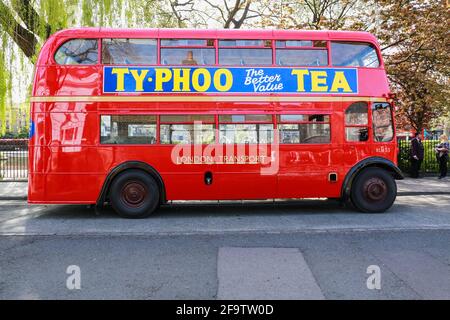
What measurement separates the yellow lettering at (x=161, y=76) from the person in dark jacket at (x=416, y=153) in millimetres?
10502

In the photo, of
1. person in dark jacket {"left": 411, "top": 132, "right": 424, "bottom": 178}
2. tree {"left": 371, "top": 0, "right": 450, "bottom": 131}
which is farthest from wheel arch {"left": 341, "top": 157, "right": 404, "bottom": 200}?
tree {"left": 371, "top": 0, "right": 450, "bottom": 131}

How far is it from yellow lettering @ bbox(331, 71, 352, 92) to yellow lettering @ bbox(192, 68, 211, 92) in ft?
8.75

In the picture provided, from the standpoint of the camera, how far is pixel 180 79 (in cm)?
747

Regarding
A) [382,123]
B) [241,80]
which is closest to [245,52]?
[241,80]

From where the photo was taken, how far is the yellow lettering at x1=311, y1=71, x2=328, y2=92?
767 centimetres

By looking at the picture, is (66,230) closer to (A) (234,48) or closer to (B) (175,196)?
(B) (175,196)

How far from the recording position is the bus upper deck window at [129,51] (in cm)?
739

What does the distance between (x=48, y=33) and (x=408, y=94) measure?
1441cm

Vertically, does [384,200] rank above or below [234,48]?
below

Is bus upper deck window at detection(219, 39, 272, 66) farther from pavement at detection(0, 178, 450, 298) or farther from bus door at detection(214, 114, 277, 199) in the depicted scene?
pavement at detection(0, 178, 450, 298)

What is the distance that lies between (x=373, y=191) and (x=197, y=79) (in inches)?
176

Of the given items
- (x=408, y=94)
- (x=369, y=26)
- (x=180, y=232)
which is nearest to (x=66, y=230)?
(x=180, y=232)

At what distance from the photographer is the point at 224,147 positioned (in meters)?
7.55

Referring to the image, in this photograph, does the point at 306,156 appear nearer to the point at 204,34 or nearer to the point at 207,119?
the point at 207,119
